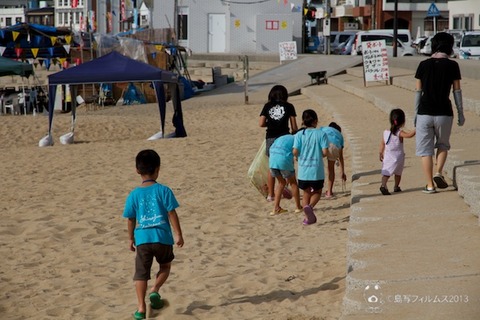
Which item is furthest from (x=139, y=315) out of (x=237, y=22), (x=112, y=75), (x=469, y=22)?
(x=469, y=22)

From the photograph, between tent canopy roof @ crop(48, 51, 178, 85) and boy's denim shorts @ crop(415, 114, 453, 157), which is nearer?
boy's denim shorts @ crop(415, 114, 453, 157)

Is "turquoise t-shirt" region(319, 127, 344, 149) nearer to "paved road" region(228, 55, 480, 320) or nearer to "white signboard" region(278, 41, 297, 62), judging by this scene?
"paved road" region(228, 55, 480, 320)

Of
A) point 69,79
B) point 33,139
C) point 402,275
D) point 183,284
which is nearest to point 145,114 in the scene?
point 33,139

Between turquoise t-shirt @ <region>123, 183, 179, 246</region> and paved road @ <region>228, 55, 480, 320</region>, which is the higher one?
turquoise t-shirt @ <region>123, 183, 179, 246</region>

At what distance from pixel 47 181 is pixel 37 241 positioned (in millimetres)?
4481

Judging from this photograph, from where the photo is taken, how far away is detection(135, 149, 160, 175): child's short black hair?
20.0 ft

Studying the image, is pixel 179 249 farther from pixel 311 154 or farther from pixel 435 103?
pixel 435 103

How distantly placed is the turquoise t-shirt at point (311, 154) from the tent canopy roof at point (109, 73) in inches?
394

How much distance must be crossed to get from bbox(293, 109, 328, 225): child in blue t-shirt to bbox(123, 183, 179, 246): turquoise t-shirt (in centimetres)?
311

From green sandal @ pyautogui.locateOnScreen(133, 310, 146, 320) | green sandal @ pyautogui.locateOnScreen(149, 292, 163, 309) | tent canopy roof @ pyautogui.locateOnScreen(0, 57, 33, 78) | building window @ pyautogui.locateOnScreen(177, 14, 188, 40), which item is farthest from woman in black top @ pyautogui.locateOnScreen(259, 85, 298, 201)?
building window @ pyautogui.locateOnScreen(177, 14, 188, 40)

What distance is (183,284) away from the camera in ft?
23.8

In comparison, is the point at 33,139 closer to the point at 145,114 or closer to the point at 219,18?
the point at 145,114

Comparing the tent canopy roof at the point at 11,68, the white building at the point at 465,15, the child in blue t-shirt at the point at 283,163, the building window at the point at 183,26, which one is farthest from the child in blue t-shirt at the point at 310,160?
the white building at the point at 465,15

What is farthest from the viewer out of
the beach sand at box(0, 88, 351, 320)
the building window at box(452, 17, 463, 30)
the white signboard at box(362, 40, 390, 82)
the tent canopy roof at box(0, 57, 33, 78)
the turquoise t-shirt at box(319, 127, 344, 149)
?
the building window at box(452, 17, 463, 30)
